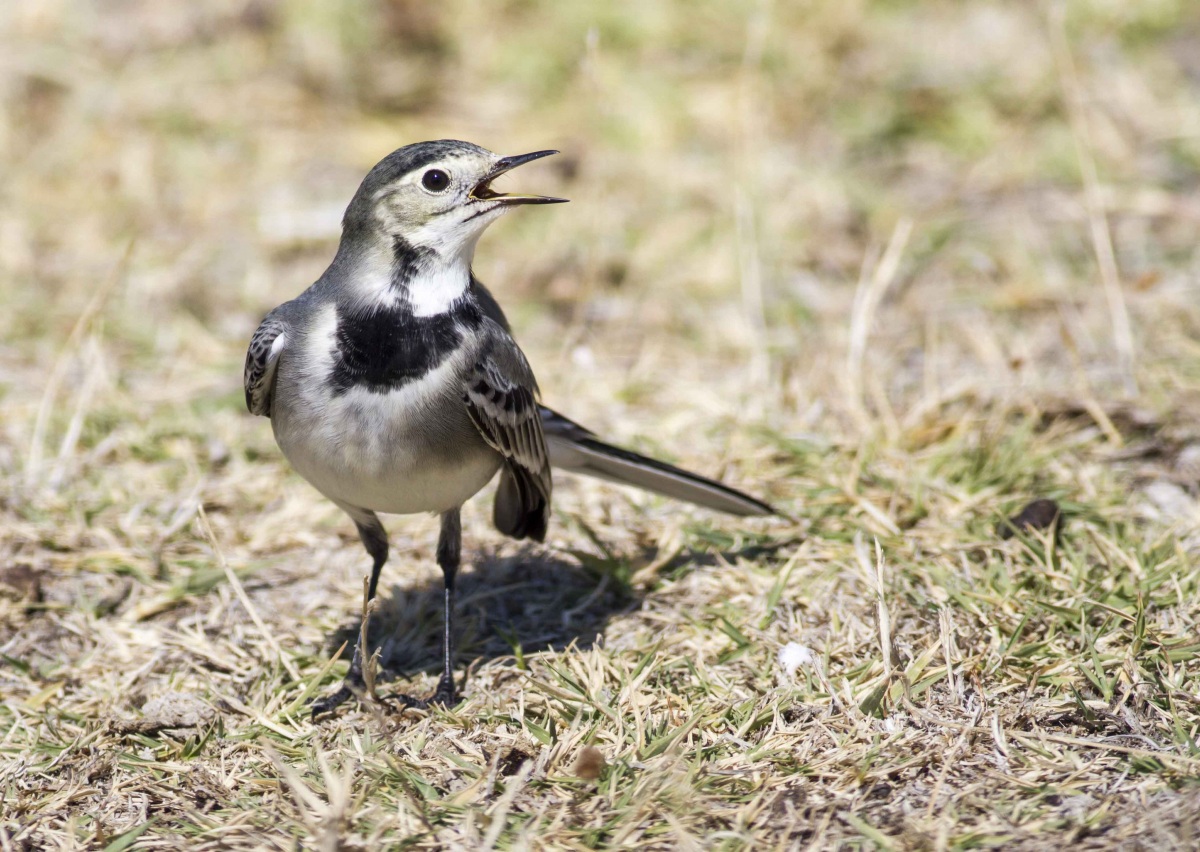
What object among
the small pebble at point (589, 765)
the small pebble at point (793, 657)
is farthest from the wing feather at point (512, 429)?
the small pebble at point (589, 765)

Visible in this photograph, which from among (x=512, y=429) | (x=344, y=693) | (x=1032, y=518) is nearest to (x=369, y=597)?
(x=344, y=693)

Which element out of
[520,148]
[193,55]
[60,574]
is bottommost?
[60,574]

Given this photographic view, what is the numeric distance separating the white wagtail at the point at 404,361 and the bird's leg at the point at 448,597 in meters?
0.01

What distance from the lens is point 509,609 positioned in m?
5.39

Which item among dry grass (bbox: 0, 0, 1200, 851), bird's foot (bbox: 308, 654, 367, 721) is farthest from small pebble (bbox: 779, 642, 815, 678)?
bird's foot (bbox: 308, 654, 367, 721)

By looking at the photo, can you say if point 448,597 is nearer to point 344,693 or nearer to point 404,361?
point 344,693

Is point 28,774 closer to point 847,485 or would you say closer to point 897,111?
point 847,485

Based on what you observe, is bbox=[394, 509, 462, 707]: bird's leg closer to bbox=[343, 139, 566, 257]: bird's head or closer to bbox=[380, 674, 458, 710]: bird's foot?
bbox=[380, 674, 458, 710]: bird's foot

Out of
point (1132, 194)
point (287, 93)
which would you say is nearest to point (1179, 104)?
point (1132, 194)

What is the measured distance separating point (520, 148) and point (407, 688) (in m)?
5.22

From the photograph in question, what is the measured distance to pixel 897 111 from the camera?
9.41 m

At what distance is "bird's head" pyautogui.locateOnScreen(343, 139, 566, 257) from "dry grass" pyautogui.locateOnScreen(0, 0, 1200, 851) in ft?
4.61

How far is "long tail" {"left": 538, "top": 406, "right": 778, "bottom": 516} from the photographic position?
17.0 feet

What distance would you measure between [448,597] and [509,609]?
49cm
